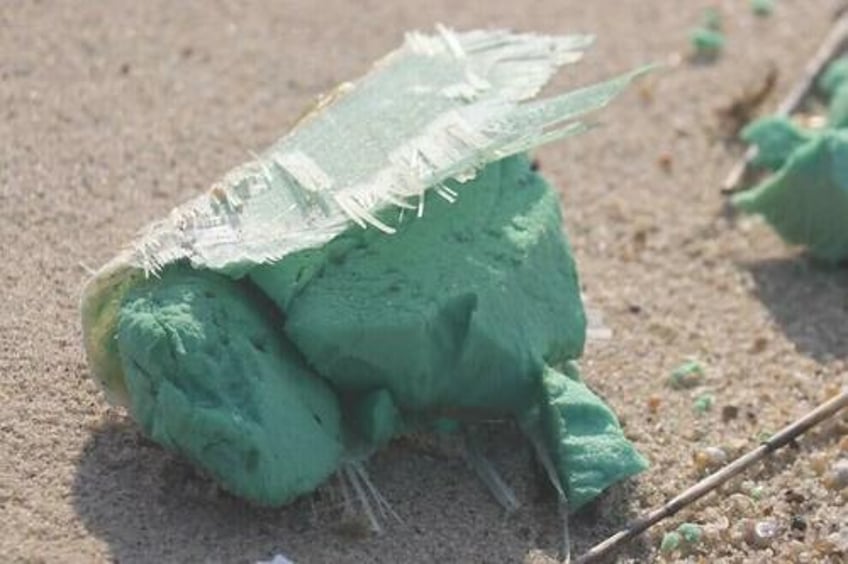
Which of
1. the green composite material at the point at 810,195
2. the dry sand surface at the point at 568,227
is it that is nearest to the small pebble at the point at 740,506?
the dry sand surface at the point at 568,227

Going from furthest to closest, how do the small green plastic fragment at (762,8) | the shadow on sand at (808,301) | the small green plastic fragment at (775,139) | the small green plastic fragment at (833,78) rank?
the small green plastic fragment at (762,8), the small green plastic fragment at (833,78), the small green plastic fragment at (775,139), the shadow on sand at (808,301)

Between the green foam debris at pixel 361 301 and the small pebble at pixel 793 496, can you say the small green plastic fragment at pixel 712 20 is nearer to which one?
the green foam debris at pixel 361 301

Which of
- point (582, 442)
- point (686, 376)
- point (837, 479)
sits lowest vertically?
point (837, 479)

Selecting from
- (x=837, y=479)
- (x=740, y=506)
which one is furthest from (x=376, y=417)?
(x=837, y=479)

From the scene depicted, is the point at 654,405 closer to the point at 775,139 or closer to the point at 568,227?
the point at 568,227

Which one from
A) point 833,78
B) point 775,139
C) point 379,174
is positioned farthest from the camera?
point 833,78

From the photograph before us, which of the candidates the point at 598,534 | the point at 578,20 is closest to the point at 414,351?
the point at 598,534
